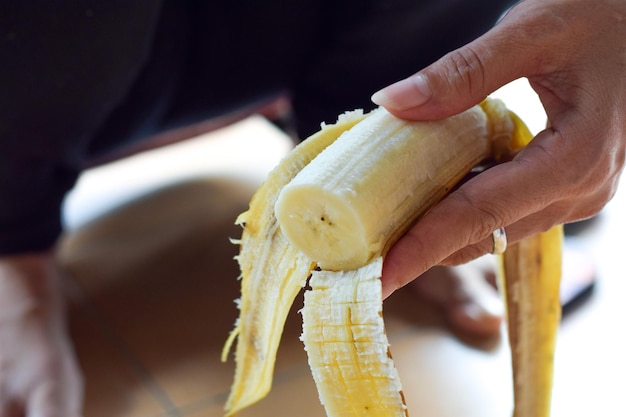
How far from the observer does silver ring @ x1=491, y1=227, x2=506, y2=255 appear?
519 millimetres

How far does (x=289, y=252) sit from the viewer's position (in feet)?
1.56

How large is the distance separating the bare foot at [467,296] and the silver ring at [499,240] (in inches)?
12.1

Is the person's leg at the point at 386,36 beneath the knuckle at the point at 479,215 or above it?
above

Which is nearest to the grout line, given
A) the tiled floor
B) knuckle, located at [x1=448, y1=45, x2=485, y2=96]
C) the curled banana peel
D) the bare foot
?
the tiled floor

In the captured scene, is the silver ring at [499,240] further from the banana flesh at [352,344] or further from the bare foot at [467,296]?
the bare foot at [467,296]

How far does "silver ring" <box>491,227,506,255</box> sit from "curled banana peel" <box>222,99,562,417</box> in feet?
A: 0.15

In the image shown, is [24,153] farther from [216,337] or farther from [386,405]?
[386,405]

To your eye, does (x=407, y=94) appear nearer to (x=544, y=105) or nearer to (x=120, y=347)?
(x=544, y=105)

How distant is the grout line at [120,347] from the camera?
733 millimetres

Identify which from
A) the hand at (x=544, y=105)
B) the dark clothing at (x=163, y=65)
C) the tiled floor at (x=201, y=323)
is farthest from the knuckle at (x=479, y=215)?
the dark clothing at (x=163, y=65)

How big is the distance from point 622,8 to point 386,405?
0.33 m

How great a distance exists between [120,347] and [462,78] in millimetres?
515

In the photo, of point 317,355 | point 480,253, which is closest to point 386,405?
point 317,355

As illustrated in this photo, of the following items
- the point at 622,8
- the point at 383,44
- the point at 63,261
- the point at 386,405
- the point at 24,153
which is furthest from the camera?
the point at 63,261
